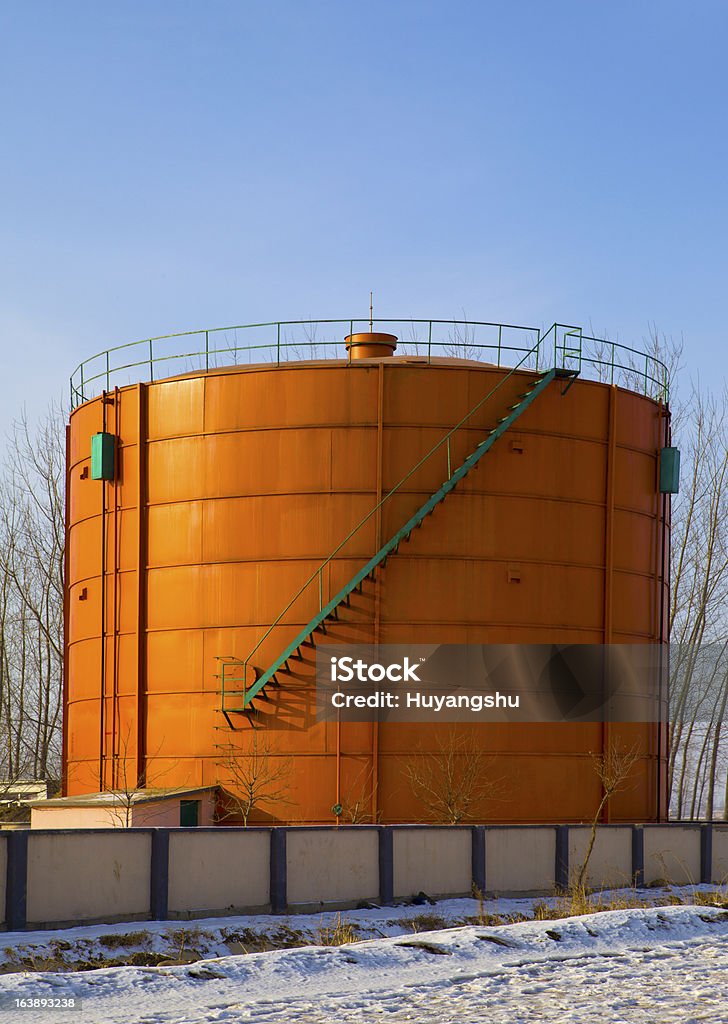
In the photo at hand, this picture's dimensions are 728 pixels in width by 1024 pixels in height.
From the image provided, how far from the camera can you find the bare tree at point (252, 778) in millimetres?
27906

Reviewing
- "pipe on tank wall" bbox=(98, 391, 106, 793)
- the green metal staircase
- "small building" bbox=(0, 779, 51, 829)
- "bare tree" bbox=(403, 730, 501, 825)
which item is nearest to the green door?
the green metal staircase

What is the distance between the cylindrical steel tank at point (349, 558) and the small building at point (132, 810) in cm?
89

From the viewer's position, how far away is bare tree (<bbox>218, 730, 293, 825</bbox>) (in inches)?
1099

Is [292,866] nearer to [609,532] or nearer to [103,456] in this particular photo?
[609,532]

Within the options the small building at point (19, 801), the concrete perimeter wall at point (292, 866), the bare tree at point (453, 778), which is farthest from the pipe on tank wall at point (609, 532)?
the small building at point (19, 801)

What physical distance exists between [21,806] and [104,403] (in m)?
9.98

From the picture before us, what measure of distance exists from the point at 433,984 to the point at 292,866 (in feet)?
29.0

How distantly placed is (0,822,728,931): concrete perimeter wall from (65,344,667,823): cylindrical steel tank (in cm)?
365

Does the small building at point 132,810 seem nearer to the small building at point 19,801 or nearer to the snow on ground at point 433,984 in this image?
the small building at point 19,801

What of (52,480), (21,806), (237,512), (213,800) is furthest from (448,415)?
(52,480)

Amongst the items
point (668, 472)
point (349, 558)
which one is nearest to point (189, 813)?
point (349, 558)

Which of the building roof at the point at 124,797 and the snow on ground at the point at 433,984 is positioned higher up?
the snow on ground at the point at 433,984

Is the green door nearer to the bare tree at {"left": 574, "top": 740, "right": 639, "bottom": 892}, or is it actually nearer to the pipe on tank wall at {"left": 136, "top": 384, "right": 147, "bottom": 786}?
the pipe on tank wall at {"left": 136, "top": 384, "right": 147, "bottom": 786}

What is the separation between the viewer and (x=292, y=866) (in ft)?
69.2
